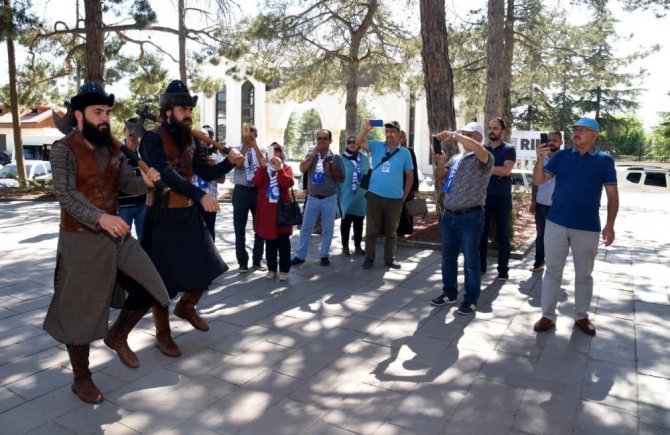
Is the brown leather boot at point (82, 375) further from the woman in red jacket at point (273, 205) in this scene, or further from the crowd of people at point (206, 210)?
the woman in red jacket at point (273, 205)

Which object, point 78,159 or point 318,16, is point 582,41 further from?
point 78,159

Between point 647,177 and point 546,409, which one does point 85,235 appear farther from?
point 647,177

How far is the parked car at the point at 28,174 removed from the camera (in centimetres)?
1750

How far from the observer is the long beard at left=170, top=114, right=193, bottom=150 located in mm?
4000

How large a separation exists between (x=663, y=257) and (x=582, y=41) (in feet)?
31.5

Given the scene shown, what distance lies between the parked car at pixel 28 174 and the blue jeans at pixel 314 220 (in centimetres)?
1325

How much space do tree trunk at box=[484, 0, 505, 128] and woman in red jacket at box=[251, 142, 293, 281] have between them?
18.1 ft

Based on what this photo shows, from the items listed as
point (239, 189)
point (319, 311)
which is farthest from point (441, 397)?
point (239, 189)

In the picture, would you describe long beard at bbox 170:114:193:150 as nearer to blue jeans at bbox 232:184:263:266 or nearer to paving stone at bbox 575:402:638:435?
blue jeans at bbox 232:184:263:266

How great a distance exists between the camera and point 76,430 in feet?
9.85

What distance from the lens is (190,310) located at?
450 centimetres

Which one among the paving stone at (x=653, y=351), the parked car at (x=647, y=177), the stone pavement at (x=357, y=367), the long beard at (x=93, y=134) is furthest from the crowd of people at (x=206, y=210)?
the parked car at (x=647, y=177)

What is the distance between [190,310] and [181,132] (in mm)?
1471

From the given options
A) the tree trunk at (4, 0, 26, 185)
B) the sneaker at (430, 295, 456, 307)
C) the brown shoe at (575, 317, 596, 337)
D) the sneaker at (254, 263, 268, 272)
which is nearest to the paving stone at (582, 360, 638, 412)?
the brown shoe at (575, 317, 596, 337)
